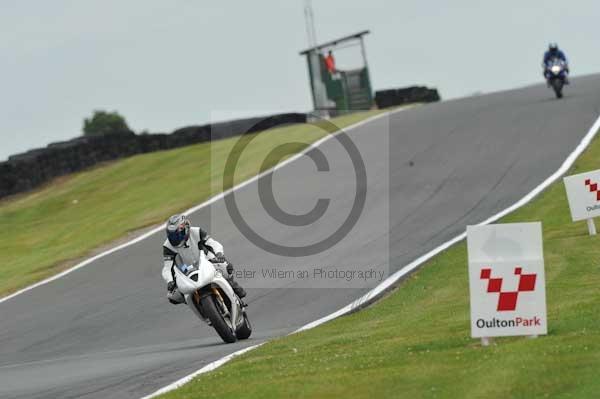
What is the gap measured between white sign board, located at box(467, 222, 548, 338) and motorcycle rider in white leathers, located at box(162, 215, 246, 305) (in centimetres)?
479

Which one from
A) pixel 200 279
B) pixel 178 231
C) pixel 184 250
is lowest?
pixel 200 279

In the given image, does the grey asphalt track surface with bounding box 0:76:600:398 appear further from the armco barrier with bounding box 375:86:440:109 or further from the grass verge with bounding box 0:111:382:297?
the armco barrier with bounding box 375:86:440:109

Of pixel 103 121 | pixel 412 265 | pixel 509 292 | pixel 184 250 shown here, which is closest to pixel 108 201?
pixel 412 265

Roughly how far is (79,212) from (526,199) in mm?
14124

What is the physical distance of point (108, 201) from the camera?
109 ft

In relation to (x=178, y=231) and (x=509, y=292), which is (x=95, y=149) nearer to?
(x=178, y=231)

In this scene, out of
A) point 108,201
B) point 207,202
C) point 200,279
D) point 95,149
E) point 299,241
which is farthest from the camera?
point 95,149

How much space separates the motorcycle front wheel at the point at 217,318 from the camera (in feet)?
46.3

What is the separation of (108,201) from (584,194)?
17818 mm

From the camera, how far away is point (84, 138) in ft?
127

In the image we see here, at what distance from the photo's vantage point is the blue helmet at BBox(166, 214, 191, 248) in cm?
1425

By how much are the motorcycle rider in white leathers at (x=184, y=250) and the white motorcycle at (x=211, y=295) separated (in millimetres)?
A: 60

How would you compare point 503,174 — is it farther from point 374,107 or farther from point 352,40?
point 352,40

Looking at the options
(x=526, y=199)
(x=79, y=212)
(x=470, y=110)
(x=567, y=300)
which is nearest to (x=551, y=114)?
(x=470, y=110)
